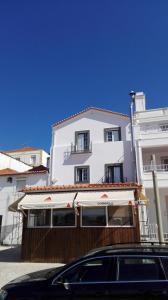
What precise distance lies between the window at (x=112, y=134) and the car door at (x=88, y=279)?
22488 mm

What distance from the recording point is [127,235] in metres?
16.2

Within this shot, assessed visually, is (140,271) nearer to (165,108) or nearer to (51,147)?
(51,147)

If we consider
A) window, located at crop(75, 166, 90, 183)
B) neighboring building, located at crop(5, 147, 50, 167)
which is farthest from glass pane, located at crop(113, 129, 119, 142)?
neighboring building, located at crop(5, 147, 50, 167)

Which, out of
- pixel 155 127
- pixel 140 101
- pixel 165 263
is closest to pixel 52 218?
pixel 165 263

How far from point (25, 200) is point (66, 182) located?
34.9 ft

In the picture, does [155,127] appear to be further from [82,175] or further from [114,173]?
[82,175]

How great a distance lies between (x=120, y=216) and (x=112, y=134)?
1312 centimetres

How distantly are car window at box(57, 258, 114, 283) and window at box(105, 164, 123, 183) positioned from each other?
20.6 metres

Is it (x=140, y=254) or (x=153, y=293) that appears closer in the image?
(x=153, y=293)

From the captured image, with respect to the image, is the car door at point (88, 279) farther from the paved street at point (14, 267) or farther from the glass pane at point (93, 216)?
the glass pane at point (93, 216)

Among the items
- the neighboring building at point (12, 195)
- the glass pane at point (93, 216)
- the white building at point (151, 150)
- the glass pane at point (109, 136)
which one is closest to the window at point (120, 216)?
the glass pane at point (93, 216)

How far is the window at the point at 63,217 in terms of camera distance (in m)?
17.2

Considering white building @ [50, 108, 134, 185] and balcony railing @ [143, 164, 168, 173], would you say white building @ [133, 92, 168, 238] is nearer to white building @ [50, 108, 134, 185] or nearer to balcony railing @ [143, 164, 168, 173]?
balcony railing @ [143, 164, 168, 173]

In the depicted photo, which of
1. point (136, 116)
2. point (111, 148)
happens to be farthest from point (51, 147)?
point (136, 116)
